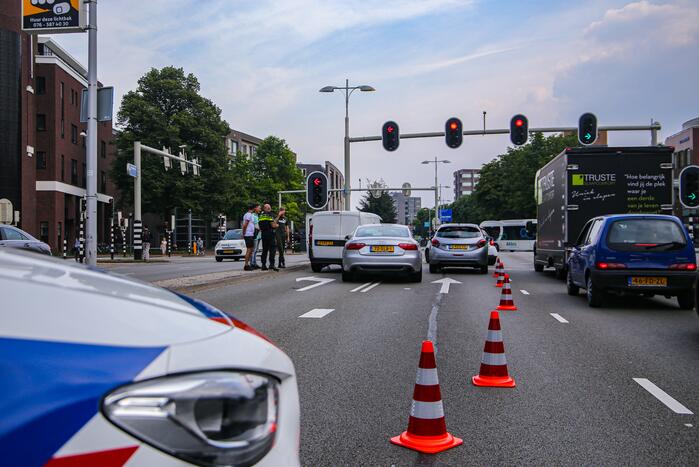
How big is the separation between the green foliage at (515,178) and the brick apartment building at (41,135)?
40152mm

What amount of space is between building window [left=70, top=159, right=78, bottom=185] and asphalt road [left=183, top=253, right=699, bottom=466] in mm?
42646

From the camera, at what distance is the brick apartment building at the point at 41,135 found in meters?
40.6

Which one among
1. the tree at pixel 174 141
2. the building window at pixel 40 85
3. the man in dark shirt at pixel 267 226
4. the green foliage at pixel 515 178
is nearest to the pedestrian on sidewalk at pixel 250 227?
the man in dark shirt at pixel 267 226

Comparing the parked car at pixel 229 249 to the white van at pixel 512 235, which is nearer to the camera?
the parked car at pixel 229 249

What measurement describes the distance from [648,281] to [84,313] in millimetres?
11250

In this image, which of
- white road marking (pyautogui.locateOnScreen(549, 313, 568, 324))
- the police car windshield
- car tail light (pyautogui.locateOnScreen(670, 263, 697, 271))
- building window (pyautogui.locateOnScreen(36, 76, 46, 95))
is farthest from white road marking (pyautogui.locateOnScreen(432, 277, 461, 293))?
building window (pyautogui.locateOnScreen(36, 76, 46, 95))

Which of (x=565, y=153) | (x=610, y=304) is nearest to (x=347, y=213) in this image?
(x=565, y=153)

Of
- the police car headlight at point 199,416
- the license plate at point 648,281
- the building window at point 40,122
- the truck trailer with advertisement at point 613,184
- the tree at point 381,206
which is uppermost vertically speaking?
the building window at point 40,122

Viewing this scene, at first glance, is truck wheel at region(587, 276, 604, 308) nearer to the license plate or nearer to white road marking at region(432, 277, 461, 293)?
the license plate

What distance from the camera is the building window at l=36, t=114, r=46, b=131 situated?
1821 inches

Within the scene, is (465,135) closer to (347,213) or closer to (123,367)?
(347,213)

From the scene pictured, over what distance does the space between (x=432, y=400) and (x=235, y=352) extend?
8.77 ft

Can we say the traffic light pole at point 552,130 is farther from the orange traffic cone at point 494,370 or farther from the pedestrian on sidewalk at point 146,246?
the orange traffic cone at point 494,370

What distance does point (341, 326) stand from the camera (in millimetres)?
9086
